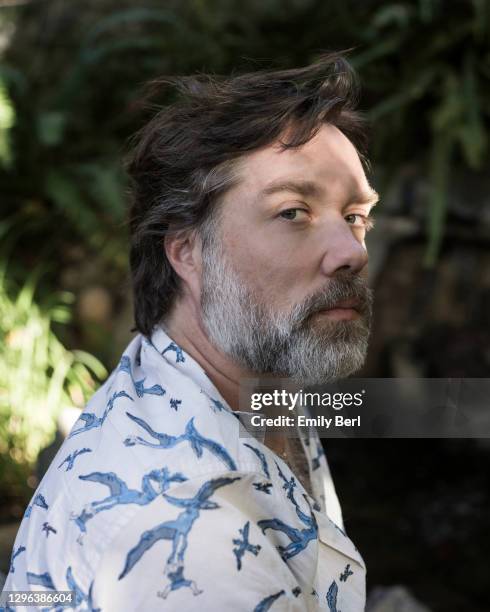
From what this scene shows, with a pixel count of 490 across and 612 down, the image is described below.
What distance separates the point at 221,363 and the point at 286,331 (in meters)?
0.17

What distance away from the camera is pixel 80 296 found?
425 centimetres

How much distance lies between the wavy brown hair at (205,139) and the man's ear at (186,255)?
19 mm

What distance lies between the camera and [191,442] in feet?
→ 3.59

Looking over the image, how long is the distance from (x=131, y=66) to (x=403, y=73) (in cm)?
169

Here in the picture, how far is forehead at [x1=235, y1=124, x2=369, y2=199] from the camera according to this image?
53.6 inches

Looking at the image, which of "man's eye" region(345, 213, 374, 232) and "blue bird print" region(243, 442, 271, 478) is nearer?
"blue bird print" region(243, 442, 271, 478)

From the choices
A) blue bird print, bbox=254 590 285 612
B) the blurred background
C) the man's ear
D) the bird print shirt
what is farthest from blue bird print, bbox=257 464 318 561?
the blurred background

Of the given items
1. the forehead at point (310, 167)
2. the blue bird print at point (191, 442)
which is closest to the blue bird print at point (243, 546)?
the blue bird print at point (191, 442)

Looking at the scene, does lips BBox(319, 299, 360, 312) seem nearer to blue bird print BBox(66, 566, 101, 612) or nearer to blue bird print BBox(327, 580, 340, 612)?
blue bird print BBox(327, 580, 340, 612)

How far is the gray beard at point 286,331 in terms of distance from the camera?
137cm

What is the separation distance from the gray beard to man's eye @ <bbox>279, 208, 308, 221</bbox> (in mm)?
139

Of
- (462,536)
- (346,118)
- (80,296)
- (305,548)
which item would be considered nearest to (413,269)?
(462,536)

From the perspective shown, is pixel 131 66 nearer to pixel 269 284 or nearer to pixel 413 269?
pixel 413 269

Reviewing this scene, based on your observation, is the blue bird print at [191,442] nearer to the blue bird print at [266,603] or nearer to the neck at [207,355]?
the blue bird print at [266,603]
